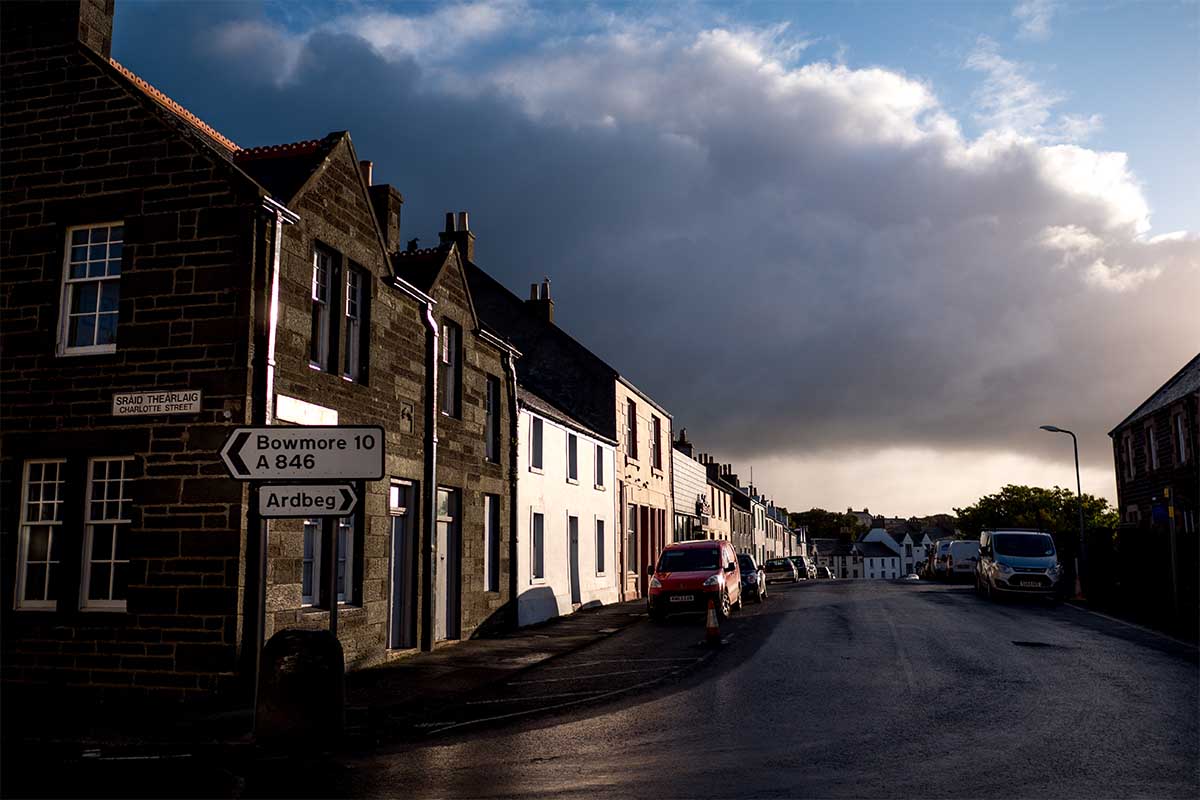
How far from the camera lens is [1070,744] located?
8609 millimetres

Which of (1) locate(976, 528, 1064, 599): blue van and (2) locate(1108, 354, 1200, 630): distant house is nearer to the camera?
A: (2) locate(1108, 354, 1200, 630): distant house

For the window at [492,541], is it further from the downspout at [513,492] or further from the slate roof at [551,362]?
the slate roof at [551,362]

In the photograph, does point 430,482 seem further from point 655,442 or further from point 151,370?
point 655,442

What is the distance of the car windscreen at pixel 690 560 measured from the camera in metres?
23.2

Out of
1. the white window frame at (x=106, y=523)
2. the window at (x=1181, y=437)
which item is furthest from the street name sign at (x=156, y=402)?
the window at (x=1181, y=437)

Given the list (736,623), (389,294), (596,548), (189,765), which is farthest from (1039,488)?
(189,765)

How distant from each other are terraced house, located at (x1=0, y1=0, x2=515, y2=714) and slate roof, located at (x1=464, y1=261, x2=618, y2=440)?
1934cm

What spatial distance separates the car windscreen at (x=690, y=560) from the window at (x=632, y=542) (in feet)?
39.4

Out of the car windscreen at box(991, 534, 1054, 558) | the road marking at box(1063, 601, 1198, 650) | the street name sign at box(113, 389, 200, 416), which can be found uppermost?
the street name sign at box(113, 389, 200, 416)

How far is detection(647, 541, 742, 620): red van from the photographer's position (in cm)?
2238

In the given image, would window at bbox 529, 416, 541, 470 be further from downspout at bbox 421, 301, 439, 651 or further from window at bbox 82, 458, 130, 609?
window at bbox 82, 458, 130, 609

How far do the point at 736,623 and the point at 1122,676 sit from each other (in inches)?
378

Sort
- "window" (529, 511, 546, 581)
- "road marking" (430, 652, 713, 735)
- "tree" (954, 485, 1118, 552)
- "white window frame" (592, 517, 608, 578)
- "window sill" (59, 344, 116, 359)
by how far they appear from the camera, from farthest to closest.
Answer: "tree" (954, 485, 1118, 552) → "white window frame" (592, 517, 608, 578) → "window" (529, 511, 546, 581) → "window sill" (59, 344, 116, 359) → "road marking" (430, 652, 713, 735)

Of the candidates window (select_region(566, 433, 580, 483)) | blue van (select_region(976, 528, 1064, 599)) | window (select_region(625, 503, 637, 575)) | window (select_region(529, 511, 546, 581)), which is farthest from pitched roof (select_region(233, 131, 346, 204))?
window (select_region(625, 503, 637, 575))
